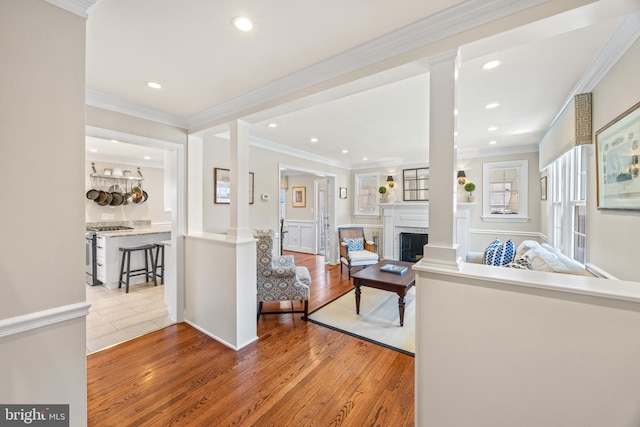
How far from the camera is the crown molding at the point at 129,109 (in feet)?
7.75

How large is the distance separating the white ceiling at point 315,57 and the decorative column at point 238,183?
0.65ft

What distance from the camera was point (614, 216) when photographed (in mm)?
1731

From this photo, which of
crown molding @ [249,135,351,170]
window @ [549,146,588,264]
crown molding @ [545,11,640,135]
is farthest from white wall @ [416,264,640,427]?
crown molding @ [249,135,351,170]

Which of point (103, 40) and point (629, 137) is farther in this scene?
point (103, 40)

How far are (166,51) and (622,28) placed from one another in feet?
9.37

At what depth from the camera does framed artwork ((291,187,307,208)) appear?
7.55 metres

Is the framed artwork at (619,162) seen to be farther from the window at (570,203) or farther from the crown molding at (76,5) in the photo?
the crown molding at (76,5)

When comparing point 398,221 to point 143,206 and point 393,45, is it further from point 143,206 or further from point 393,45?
point 143,206

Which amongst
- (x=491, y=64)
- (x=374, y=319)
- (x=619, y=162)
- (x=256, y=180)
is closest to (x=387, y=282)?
(x=374, y=319)

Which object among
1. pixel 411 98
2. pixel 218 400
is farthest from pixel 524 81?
pixel 218 400

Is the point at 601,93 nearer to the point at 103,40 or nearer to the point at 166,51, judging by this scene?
the point at 166,51

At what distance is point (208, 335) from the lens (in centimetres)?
279

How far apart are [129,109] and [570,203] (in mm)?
4841

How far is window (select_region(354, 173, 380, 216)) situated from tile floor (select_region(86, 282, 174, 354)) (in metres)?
4.63
